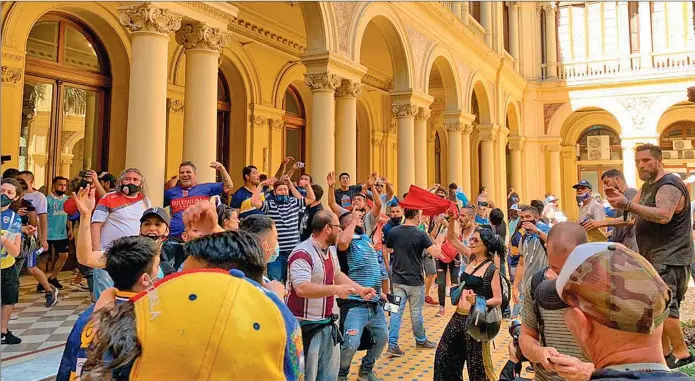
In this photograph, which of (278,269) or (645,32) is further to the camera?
(645,32)

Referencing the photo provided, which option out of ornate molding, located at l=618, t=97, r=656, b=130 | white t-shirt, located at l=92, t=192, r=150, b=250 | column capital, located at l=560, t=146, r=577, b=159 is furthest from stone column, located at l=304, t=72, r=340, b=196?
column capital, located at l=560, t=146, r=577, b=159

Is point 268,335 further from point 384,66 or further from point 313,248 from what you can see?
point 384,66

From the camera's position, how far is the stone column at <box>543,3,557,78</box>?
23.7 m

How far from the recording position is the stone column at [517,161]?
73.8 ft

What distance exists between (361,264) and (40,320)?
4.26 metres

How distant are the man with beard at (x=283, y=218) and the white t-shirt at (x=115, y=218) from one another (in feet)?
4.99

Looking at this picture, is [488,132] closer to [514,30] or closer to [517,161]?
[517,161]

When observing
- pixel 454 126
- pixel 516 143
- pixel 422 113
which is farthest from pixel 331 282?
pixel 516 143

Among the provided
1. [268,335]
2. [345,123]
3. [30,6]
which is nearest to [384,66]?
[345,123]

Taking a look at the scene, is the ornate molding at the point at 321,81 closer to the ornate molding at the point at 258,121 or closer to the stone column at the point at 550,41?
the ornate molding at the point at 258,121

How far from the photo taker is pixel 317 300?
338 cm

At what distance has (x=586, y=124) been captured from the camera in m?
26.2

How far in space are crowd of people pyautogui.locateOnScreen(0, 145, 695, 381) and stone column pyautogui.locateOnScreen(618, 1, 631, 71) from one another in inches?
689

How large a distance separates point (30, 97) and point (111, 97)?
1654 mm
